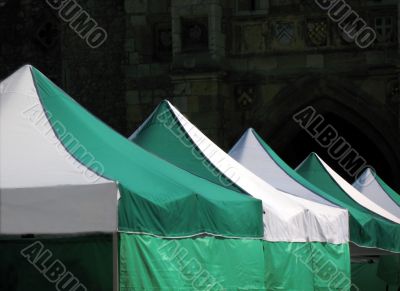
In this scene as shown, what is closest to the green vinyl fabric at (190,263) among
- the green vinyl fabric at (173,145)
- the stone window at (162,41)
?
the green vinyl fabric at (173,145)

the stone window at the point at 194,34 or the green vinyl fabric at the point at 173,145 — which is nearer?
the green vinyl fabric at the point at 173,145

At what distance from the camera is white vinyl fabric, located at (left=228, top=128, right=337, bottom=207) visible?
12.2m

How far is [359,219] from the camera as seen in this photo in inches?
478

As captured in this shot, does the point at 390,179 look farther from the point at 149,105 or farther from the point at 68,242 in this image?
the point at 68,242

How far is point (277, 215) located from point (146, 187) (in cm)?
215

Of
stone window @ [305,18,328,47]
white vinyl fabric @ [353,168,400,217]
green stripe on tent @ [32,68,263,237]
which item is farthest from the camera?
stone window @ [305,18,328,47]

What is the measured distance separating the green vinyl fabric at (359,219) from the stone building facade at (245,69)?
3.47 meters

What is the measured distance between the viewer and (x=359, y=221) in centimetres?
1208

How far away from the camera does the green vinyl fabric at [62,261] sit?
1059 centimetres

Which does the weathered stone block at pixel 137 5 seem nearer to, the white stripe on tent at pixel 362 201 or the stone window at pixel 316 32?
the stone window at pixel 316 32

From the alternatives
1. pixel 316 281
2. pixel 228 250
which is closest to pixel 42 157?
pixel 228 250

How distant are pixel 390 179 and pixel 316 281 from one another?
7870mm

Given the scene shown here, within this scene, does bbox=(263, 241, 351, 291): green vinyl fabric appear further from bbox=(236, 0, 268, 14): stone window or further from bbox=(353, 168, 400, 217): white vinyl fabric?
bbox=(236, 0, 268, 14): stone window

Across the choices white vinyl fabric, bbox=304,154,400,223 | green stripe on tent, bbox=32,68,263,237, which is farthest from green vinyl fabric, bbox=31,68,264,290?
white vinyl fabric, bbox=304,154,400,223
